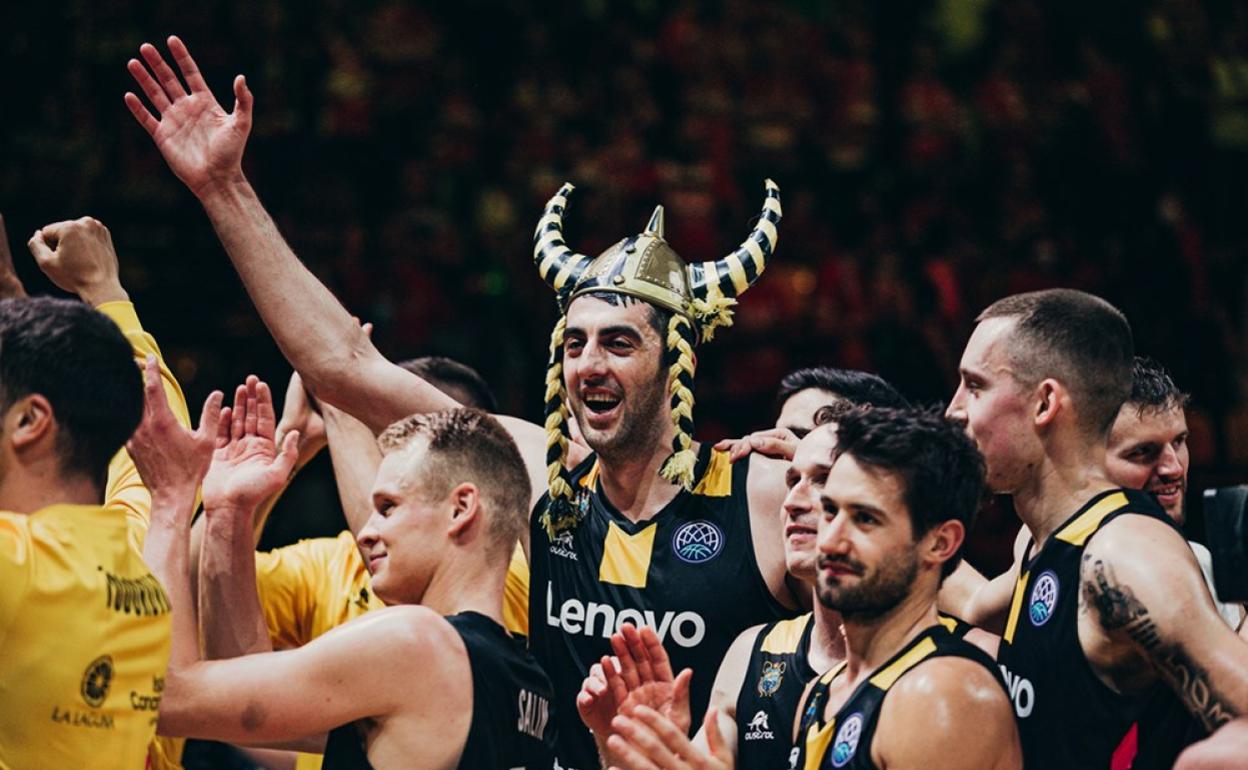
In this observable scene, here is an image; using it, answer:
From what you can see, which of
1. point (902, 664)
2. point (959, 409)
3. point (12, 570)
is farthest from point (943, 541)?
point (12, 570)

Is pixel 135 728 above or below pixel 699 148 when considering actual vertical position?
below

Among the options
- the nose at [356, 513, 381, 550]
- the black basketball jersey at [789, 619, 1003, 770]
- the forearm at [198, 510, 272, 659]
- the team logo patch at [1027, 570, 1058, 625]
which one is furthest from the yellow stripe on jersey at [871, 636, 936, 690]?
the forearm at [198, 510, 272, 659]

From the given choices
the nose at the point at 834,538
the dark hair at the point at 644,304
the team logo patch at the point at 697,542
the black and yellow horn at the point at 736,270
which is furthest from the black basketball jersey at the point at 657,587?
the nose at the point at 834,538

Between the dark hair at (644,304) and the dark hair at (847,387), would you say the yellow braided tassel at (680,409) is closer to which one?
the dark hair at (644,304)

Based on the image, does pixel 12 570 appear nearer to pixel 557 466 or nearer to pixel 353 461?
pixel 557 466

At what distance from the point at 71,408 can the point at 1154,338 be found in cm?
730

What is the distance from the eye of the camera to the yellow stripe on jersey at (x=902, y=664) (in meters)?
3.68

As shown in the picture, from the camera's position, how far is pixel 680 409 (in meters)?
4.97

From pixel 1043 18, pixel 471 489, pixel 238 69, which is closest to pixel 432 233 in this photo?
pixel 238 69

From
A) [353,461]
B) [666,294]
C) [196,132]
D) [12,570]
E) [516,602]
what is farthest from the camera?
[353,461]

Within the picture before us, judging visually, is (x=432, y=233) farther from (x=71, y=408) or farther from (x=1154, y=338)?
(x=71, y=408)

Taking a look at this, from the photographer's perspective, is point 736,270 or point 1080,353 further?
point 736,270

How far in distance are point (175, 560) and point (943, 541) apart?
178 centimetres

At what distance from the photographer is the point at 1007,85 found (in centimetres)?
1137
